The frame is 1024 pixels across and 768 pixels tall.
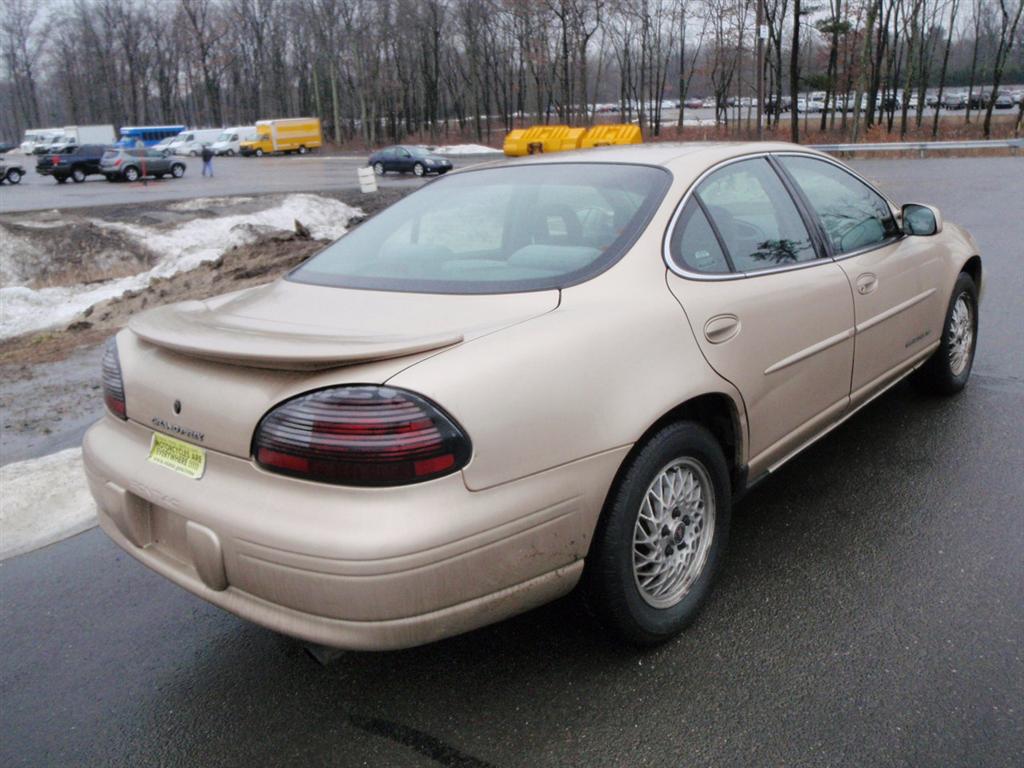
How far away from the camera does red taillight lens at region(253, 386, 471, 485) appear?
223cm

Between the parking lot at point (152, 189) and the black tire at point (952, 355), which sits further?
the parking lot at point (152, 189)

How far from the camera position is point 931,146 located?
97.3 ft

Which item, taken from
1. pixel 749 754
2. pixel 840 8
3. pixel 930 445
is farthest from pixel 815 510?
pixel 840 8

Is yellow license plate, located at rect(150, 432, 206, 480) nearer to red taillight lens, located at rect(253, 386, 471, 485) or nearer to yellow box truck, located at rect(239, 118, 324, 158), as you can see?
red taillight lens, located at rect(253, 386, 471, 485)

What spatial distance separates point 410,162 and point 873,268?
37.2m

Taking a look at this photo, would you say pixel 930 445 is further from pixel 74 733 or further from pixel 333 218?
pixel 333 218

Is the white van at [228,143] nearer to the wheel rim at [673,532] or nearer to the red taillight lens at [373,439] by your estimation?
the wheel rim at [673,532]

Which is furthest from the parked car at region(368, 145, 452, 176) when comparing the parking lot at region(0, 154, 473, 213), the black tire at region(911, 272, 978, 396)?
the black tire at region(911, 272, 978, 396)

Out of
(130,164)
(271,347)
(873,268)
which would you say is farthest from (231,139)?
(271,347)

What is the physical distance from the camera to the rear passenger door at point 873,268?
3.99 metres

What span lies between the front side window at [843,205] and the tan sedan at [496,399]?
0.30 ft

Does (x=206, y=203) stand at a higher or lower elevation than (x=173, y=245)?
higher

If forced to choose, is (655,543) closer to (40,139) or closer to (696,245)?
(696,245)

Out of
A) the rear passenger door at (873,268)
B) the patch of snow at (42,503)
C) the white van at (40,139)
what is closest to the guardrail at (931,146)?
the rear passenger door at (873,268)
